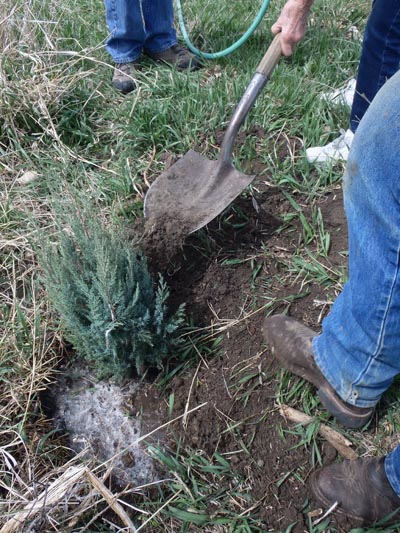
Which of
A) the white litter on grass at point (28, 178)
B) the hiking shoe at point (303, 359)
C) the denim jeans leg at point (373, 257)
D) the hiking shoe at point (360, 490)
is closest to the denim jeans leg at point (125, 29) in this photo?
the white litter on grass at point (28, 178)

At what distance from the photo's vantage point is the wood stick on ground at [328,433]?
174 centimetres

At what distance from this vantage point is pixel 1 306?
2.16 metres

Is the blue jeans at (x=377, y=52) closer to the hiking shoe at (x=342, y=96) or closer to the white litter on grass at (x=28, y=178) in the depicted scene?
the hiking shoe at (x=342, y=96)

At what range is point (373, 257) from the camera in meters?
1.34

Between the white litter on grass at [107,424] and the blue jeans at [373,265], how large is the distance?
0.69 meters

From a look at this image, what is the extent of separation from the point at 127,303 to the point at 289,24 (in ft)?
3.80

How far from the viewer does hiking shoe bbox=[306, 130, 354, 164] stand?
2.62 m

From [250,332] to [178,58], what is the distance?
6.38ft

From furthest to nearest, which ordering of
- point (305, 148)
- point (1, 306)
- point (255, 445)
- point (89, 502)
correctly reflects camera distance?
point (305, 148) < point (1, 306) < point (255, 445) < point (89, 502)

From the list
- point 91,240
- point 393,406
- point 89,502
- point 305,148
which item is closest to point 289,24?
point 305,148

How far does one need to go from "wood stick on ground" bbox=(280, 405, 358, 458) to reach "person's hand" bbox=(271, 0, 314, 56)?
1327 millimetres

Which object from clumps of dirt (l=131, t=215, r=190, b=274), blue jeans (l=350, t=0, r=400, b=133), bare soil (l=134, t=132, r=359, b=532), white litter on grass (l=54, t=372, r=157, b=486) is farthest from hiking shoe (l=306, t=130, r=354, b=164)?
white litter on grass (l=54, t=372, r=157, b=486)

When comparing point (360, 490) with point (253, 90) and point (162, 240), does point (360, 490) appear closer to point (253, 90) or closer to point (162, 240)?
point (162, 240)

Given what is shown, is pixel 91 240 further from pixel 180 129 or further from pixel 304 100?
pixel 304 100
